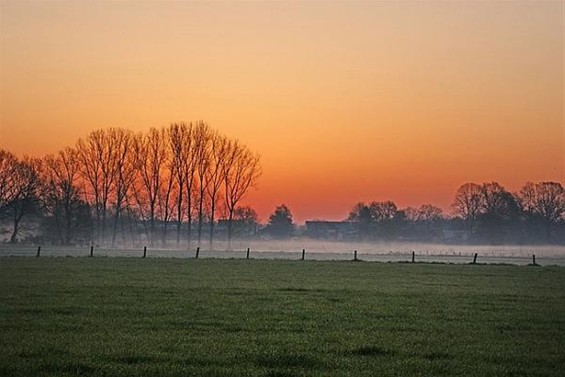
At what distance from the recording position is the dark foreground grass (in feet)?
42.3

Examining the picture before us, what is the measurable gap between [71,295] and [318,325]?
11356 millimetres

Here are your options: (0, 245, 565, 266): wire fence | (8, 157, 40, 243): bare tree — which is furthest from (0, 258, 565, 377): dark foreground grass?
(8, 157, 40, 243): bare tree

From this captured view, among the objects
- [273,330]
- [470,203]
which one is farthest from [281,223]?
[273,330]

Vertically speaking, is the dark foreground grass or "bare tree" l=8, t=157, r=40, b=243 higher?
"bare tree" l=8, t=157, r=40, b=243

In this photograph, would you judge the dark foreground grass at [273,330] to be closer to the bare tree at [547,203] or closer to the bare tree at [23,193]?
the bare tree at [23,193]

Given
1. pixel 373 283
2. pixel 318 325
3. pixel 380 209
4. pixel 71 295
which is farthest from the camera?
pixel 380 209

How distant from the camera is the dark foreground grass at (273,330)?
12891mm

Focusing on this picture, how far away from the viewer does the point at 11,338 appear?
15.5 meters

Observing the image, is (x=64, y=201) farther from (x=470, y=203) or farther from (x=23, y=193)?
(x=470, y=203)

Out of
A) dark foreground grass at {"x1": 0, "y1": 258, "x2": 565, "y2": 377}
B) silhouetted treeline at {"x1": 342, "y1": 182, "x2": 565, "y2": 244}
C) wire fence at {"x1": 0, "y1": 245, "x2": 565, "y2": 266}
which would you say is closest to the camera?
dark foreground grass at {"x1": 0, "y1": 258, "x2": 565, "y2": 377}

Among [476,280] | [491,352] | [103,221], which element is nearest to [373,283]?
[476,280]

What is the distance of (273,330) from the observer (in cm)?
1759

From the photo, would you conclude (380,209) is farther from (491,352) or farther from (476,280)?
(491,352)

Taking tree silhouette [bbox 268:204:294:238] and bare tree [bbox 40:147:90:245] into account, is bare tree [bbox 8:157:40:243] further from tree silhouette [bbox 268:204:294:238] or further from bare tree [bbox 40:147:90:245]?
tree silhouette [bbox 268:204:294:238]
